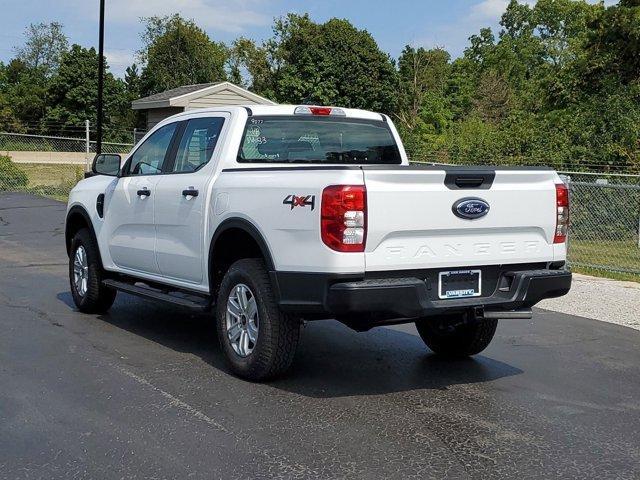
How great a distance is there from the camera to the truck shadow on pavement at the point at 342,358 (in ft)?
19.5

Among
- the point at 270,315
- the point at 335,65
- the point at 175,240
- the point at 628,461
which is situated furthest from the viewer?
the point at 335,65

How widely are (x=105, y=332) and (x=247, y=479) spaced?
12.3 feet

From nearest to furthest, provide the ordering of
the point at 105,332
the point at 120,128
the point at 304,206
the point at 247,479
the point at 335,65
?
the point at 247,479 → the point at 304,206 → the point at 105,332 → the point at 120,128 → the point at 335,65

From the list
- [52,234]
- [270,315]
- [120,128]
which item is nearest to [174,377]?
[270,315]

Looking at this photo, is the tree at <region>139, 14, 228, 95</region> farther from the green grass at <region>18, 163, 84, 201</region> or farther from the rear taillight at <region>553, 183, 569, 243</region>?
the rear taillight at <region>553, 183, 569, 243</region>

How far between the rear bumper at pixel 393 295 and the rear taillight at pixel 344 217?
23 cm

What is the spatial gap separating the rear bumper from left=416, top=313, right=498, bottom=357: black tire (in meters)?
0.80

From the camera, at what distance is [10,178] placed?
24.3 m

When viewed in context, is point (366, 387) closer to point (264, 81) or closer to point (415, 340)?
point (415, 340)

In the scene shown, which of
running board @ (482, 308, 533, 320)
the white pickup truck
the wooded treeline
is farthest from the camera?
the wooded treeline

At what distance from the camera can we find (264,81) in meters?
56.8

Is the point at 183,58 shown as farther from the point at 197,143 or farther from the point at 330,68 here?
the point at 197,143

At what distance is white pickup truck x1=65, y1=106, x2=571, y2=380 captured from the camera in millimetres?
5156

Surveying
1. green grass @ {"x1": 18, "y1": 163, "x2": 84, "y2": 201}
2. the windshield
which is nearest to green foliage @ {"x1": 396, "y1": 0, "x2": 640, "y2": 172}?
green grass @ {"x1": 18, "y1": 163, "x2": 84, "y2": 201}
